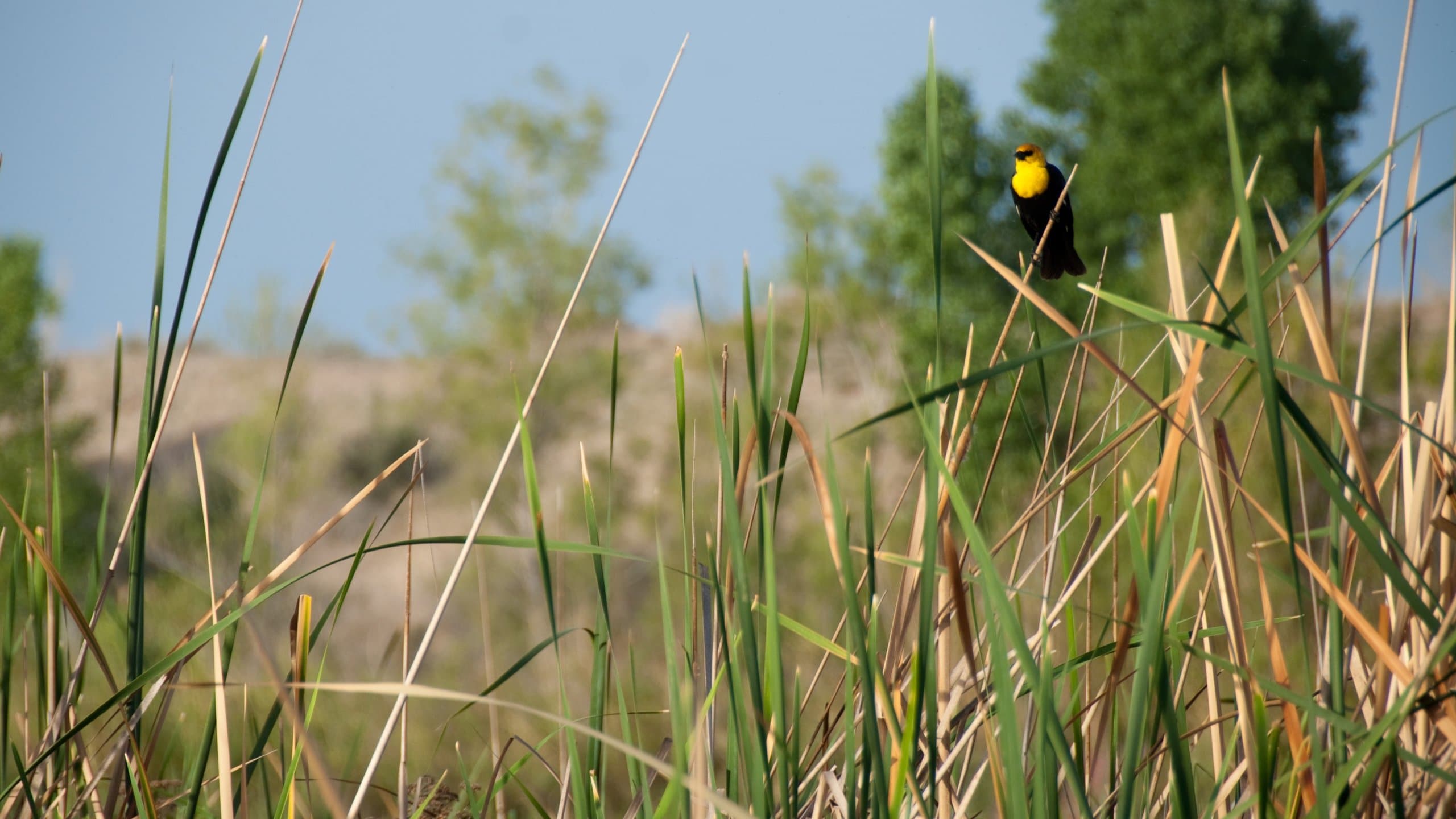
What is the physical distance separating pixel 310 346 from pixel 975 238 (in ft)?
63.1

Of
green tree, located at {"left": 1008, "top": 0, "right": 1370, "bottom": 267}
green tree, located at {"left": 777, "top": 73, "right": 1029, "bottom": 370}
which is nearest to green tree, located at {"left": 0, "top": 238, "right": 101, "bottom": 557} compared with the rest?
green tree, located at {"left": 777, "top": 73, "right": 1029, "bottom": 370}

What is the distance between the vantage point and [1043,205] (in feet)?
6.57

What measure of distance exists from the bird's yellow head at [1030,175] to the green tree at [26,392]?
407 inches

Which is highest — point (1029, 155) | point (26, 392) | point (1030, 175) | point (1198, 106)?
point (1198, 106)

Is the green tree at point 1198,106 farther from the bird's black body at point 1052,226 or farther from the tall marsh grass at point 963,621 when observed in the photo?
the tall marsh grass at point 963,621

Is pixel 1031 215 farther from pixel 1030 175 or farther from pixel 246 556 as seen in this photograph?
pixel 246 556

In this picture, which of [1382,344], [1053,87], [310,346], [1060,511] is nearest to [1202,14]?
[1053,87]

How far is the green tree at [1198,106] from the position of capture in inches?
498

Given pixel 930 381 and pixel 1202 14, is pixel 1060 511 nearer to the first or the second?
pixel 930 381

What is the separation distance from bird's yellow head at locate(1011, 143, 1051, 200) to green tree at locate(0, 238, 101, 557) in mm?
10337

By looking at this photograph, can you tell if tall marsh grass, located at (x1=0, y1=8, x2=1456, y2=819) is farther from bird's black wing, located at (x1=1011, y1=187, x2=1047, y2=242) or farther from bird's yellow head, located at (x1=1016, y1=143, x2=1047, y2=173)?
bird's yellow head, located at (x1=1016, y1=143, x2=1047, y2=173)

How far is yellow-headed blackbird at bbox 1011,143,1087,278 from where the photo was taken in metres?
1.42

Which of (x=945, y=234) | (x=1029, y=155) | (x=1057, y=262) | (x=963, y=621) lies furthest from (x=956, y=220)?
(x=963, y=621)

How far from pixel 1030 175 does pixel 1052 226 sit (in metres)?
1.30
